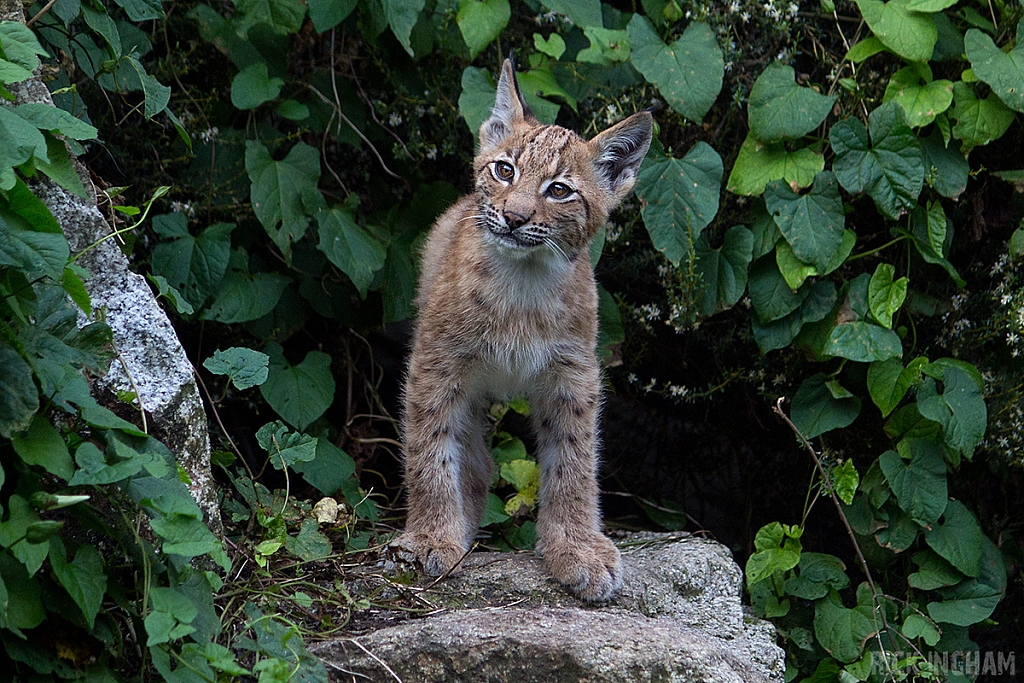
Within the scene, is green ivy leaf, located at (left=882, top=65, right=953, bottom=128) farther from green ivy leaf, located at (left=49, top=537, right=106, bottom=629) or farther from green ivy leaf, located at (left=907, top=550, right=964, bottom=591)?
green ivy leaf, located at (left=49, top=537, right=106, bottom=629)

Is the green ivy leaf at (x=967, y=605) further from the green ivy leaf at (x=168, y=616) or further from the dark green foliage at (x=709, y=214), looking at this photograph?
the green ivy leaf at (x=168, y=616)

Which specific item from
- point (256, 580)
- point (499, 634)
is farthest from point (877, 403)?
point (256, 580)

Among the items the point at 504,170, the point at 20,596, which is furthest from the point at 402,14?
the point at 20,596

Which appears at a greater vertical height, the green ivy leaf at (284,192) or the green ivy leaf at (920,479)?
the green ivy leaf at (284,192)

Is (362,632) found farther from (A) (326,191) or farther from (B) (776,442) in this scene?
(B) (776,442)

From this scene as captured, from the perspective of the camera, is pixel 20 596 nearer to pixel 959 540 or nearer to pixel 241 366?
pixel 241 366

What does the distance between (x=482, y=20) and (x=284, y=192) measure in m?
1.36

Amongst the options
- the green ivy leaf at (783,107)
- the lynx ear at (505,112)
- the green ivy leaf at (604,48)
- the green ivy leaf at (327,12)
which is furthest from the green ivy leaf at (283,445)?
the green ivy leaf at (783,107)

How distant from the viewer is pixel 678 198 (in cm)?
485

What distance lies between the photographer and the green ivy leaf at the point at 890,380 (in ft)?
15.9

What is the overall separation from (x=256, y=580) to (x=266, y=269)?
243 centimetres

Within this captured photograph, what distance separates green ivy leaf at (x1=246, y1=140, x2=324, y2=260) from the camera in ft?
16.4

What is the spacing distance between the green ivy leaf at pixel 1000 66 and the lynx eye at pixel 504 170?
2.36 m

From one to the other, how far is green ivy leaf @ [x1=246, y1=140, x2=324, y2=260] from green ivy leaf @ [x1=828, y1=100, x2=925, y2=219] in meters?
2.73
